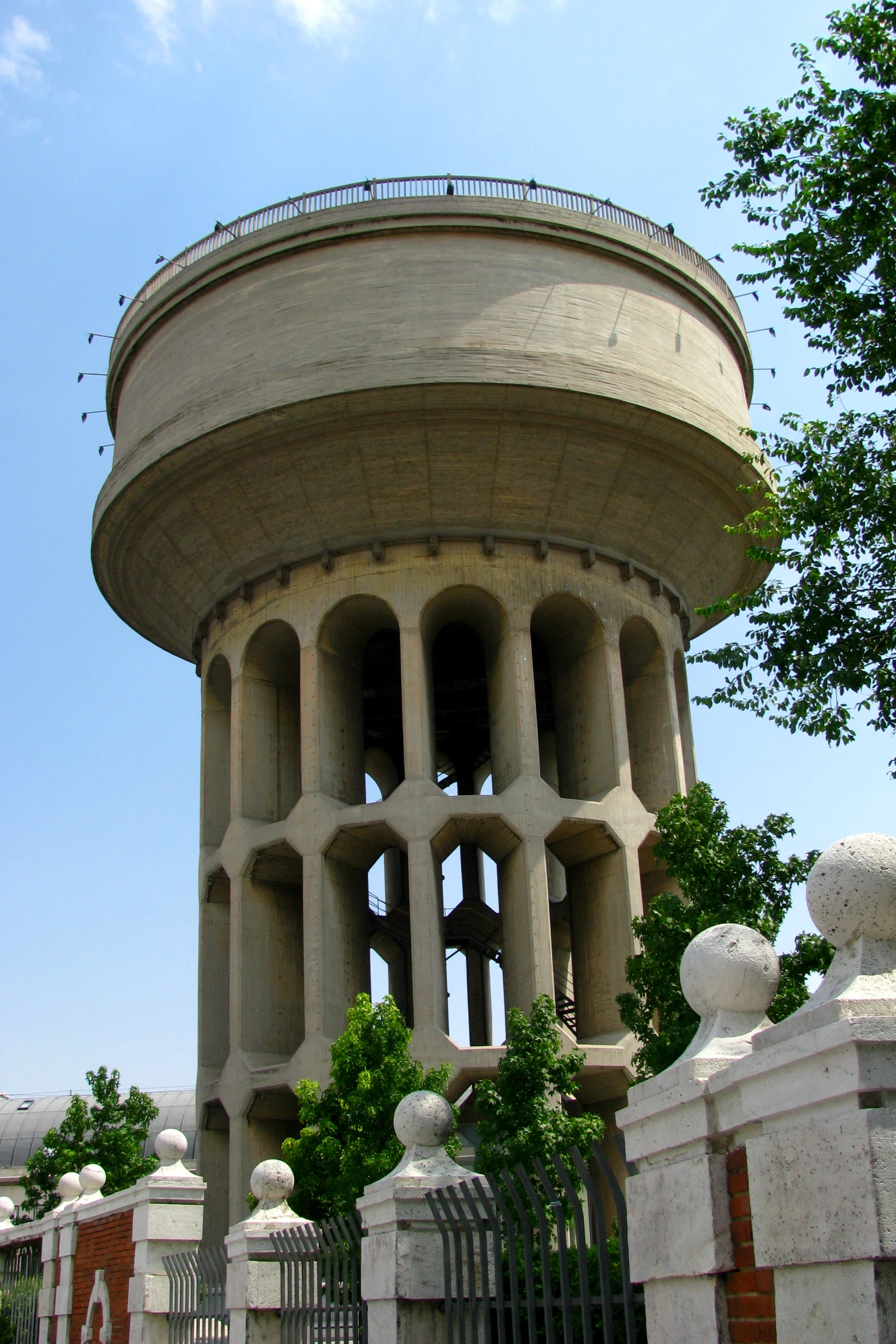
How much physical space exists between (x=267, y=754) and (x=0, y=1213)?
381 inches

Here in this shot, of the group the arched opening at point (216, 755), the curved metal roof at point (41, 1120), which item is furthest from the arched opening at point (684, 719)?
the curved metal roof at point (41, 1120)

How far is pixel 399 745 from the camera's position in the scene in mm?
32750

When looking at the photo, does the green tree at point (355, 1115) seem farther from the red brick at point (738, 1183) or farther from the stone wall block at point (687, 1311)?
the red brick at point (738, 1183)

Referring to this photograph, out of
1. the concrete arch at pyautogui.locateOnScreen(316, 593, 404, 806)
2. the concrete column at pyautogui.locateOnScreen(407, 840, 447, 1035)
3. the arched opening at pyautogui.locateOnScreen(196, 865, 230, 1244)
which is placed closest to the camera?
the concrete column at pyautogui.locateOnScreen(407, 840, 447, 1035)

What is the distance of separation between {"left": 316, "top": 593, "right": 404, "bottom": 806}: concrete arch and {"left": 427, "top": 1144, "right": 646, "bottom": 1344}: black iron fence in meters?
16.8

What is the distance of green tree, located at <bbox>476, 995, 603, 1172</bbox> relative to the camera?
16156 mm

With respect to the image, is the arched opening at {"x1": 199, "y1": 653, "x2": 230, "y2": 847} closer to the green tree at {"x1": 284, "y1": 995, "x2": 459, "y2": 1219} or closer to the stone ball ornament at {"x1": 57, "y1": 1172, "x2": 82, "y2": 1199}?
the green tree at {"x1": 284, "y1": 995, "x2": 459, "y2": 1219}

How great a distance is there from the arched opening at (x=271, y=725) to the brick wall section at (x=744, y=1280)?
2119cm

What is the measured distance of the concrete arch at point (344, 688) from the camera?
24453 mm

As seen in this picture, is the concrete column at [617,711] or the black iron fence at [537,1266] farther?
the concrete column at [617,711]

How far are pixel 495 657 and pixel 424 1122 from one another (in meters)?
17.8

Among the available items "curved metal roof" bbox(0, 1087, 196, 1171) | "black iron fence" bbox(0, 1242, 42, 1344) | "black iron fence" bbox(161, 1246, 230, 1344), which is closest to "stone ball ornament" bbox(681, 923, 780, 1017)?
"black iron fence" bbox(161, 1246, 230, 1344)

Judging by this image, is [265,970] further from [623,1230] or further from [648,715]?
[623,1230]

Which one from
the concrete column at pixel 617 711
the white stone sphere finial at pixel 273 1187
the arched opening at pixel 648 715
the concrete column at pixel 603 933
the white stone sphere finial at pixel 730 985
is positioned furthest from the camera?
the arched opening at pixel 648 715
